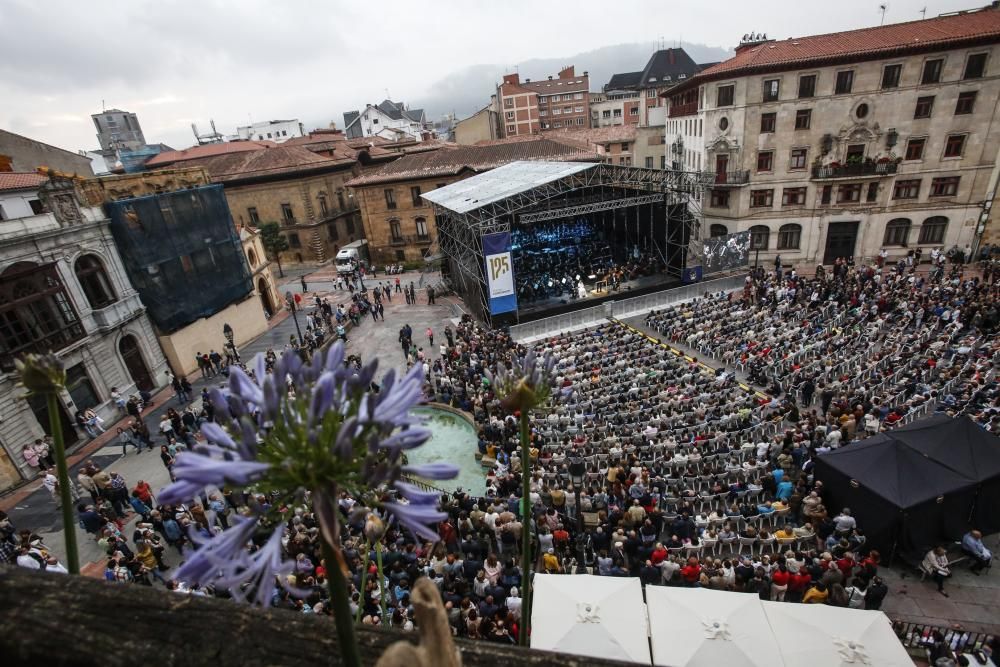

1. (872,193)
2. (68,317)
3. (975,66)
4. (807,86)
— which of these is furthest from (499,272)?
(975,66)

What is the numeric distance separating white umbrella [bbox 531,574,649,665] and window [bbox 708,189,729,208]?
3362 centimetres

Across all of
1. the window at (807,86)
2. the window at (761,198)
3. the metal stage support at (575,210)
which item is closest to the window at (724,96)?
the window at (807,86)

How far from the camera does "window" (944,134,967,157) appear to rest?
99.4 ft

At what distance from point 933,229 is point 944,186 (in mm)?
2717

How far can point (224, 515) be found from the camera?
45.7 ft

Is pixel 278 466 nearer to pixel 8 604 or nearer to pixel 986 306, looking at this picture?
pixel 8 604

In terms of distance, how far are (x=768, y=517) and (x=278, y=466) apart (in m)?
13.7

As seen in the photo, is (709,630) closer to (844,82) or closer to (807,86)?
(807,86)

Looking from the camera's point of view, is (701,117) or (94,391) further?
(701,117)

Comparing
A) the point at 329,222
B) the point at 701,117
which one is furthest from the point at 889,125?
the point at 329,222

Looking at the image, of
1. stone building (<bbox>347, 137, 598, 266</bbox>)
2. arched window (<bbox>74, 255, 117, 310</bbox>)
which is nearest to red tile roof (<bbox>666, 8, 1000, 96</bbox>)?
stone building (<bbox>347, 137, 598, 266</bbox>)

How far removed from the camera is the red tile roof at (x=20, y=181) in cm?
1986

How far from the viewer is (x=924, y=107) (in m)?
30.3

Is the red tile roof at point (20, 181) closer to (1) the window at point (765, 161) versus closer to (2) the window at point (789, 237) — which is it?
(1) the window at point (765, 161)
